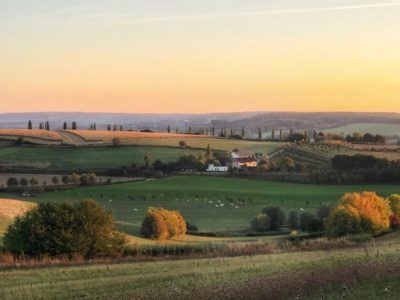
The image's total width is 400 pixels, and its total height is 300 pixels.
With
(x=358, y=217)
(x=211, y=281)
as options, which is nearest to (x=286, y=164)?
(x=358, y=217)

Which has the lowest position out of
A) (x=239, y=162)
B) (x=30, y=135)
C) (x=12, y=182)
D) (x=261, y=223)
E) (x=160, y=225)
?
(x=261, y=223)

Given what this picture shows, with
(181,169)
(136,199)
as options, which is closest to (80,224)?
(136,199)

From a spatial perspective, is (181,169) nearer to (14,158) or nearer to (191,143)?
(191,143)

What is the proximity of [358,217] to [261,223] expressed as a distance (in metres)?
13.6

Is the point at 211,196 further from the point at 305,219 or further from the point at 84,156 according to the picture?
the point at 84,156

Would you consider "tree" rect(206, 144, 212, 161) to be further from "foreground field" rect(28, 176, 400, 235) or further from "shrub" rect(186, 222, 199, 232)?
"shrub" rect(186, 222, 199, 232)

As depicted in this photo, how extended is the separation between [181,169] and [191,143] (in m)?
21.1

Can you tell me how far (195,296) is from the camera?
40.3ft

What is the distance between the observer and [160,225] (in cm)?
Answer: 5097

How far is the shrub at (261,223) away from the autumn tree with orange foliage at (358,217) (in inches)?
400

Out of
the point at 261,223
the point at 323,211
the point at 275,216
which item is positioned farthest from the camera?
the point at 323,211

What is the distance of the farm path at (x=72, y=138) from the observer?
125m

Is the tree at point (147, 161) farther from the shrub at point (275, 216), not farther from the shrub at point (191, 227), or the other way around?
the shrub at point (191, 227)

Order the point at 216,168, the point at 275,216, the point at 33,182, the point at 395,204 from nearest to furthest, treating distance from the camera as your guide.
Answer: the point at 395,204 → the point at 275,216 → the point at 33,182 → the point at 216,168
